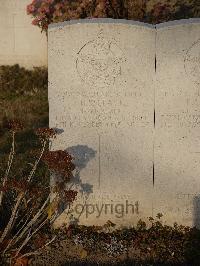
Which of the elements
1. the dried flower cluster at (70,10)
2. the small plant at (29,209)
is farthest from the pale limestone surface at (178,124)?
the dried flower cluster at (70,10)

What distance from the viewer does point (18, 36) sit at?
11227mm

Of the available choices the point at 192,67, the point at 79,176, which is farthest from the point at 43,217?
the point at 192,67

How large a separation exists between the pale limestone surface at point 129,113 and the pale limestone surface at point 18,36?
21.8ft

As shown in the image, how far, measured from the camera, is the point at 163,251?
4.79 metres

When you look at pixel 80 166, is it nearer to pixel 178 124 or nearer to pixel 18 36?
pixel 178 124

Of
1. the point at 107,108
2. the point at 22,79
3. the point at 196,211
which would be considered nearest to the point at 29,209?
the point at 107,108

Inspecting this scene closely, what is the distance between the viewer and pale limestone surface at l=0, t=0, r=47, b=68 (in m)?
11.2

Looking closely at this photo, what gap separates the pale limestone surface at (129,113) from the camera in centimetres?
474

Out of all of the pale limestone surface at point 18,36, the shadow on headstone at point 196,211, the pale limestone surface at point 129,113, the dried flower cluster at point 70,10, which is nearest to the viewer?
the pale limestone surface at point 129,113

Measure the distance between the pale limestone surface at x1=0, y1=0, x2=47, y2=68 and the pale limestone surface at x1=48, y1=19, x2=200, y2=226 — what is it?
21.8ft

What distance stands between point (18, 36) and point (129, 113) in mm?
6893

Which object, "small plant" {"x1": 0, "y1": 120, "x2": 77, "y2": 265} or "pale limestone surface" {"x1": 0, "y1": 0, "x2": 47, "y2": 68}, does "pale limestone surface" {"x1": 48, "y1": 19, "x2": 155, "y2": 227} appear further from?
"pale limestone surface" {"x1": 0, "y1": 0, "x2": 47, "y2": 68}

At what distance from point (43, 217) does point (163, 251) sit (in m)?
1.12

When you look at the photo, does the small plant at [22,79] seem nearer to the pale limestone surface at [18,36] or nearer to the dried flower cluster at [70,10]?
the pale limestone surface at [18,36]
